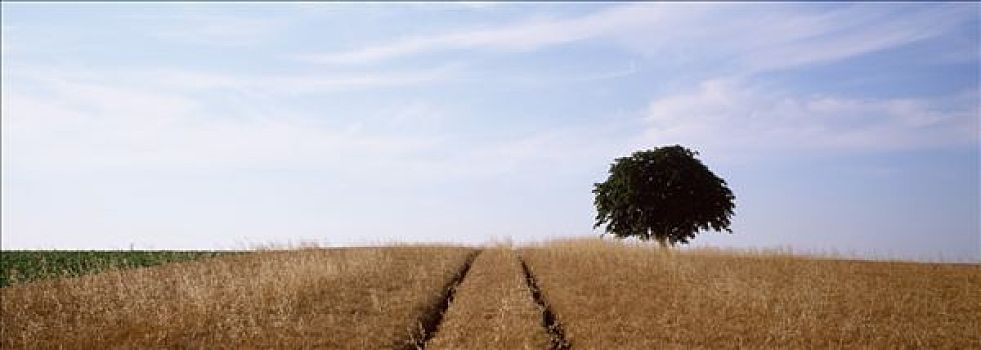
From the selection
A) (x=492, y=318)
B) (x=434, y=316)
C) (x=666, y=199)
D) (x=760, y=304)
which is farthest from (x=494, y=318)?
(x=666, y=199)

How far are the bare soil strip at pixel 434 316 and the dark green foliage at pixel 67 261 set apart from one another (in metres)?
17.5

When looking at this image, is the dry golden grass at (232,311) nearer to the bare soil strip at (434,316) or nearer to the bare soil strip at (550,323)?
the bare soil strip at (434,316)

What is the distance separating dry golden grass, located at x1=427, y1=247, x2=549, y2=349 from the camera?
1504 cm

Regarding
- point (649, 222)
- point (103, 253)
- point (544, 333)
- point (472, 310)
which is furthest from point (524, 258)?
point (103, 253)

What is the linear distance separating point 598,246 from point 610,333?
2836 cm

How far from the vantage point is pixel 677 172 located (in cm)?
4738

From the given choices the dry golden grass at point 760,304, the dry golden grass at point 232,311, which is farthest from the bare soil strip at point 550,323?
the dry golden grass at point 232,311

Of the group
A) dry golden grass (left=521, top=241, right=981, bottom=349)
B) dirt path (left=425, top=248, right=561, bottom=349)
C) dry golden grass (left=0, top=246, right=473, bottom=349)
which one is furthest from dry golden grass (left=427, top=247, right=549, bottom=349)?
dry golden grass (left=0, top=246, right=473, bottom=349)

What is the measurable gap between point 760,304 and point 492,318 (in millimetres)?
6171

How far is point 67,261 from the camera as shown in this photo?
4259 cm

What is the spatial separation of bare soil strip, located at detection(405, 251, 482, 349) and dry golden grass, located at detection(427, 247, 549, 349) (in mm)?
184

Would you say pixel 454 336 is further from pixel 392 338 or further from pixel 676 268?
pixel 676 268

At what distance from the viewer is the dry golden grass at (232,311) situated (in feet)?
53.5

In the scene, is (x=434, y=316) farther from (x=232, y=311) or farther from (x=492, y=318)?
(x=232, y=311)
